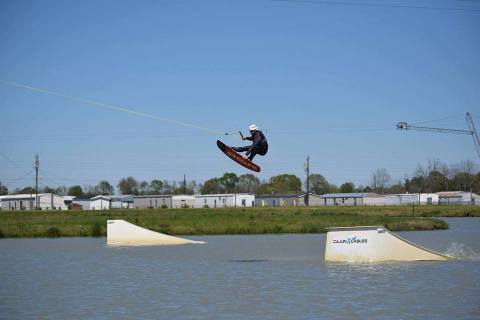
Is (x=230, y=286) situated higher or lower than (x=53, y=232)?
lower

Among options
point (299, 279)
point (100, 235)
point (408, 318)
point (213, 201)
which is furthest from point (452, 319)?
point (213, 201)

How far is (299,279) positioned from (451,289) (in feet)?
19.6

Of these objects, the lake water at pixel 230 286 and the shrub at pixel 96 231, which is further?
the shrub at pixel 96 231

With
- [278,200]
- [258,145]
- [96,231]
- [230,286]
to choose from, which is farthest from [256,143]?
[278,200]

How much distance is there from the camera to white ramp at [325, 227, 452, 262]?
31.8m

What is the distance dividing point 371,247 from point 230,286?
8338 mm

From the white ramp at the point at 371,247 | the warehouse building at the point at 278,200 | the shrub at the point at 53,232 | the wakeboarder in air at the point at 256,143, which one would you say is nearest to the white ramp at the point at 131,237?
the shrub at the point at 53,232

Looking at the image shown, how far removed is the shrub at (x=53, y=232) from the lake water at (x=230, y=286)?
14.7 meters

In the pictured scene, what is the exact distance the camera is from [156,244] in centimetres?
4791

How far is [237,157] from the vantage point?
28.3 metres

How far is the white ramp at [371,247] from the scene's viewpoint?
104 ft

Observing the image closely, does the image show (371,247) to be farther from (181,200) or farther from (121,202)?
(121,202)

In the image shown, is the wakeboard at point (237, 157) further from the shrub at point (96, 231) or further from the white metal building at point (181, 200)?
the white metal building at point (181, 200)

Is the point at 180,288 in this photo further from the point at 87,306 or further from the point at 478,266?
the point at 478,266
